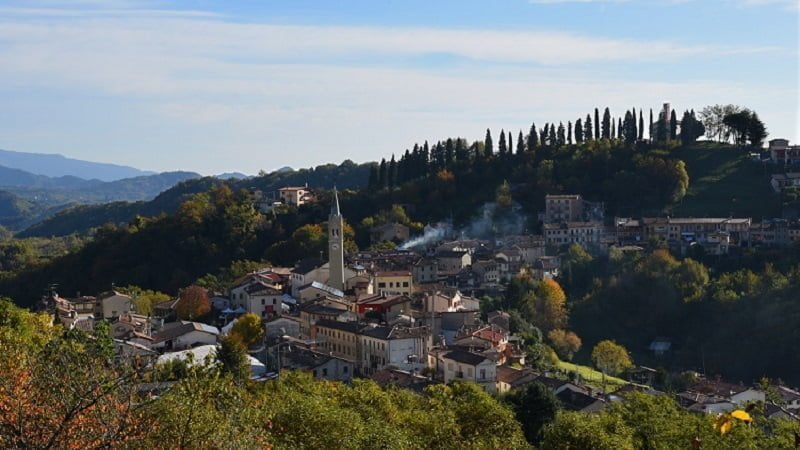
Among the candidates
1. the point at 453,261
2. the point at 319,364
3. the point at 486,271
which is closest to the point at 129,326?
the point at 319,364

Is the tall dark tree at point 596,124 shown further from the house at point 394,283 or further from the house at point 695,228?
the house at point 394,283

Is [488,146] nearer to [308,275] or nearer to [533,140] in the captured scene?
[533,140]

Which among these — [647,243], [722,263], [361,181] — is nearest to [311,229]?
[647,243]

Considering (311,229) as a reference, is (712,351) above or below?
below

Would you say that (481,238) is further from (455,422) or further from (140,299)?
(455,422)

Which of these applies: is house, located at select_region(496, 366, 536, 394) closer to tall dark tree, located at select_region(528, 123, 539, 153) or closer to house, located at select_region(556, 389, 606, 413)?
house, located at select_region(556, 389, 606, 413)

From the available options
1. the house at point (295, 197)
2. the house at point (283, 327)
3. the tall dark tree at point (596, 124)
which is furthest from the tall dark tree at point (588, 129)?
the house at point (283, 327)
